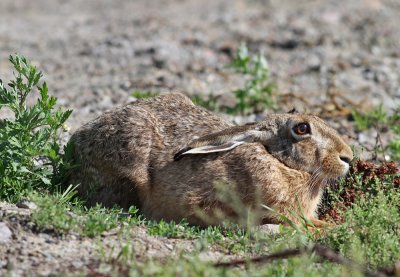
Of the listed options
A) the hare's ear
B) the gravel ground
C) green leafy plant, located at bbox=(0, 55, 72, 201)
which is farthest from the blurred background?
green leafy plant, located at bbox=(0, 55, 72, 201)

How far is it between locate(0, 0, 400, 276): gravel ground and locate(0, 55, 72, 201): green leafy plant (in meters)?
2.29

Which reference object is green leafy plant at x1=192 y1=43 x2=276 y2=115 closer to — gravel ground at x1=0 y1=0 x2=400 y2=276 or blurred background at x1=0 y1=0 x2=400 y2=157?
blurred background at x1=0 y1=0 x2=400 y2=157

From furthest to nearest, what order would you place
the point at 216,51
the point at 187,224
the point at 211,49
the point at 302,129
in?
the point at 211,49
the point at 216,51
the point at 302,129
the point at 187,224

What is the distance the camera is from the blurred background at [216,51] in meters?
10.3

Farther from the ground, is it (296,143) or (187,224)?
(296,143)

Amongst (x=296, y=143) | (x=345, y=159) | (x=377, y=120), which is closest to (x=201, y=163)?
(x=296, y=143)

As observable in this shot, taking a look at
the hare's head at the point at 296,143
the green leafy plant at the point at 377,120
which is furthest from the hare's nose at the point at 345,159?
the green leafy plant at the point at 377,120

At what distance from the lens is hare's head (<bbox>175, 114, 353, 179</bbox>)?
6.54m

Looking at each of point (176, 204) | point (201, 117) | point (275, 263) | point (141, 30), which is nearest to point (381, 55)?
point (141, 30)

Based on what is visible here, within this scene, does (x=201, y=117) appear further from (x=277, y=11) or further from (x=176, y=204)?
(x=277, y=11)

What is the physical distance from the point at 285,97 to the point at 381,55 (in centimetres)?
352

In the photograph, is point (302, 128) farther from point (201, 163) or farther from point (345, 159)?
point (201, 163)

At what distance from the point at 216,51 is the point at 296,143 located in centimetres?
660

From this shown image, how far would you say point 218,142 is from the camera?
21.5ft
